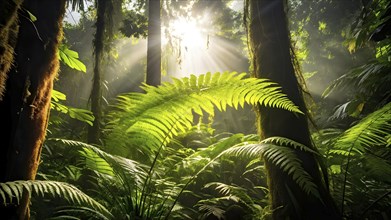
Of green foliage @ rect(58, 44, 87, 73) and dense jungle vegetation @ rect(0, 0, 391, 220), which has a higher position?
green foliage @ rect(58, 44, 87, 73)

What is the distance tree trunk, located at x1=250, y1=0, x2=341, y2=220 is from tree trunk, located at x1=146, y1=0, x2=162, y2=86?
3.34m

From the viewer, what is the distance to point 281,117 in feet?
8.35

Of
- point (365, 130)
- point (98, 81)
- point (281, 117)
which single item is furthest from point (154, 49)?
point (365, 130)

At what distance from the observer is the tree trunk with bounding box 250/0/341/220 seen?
2236 mm

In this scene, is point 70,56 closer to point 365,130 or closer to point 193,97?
point 193,97

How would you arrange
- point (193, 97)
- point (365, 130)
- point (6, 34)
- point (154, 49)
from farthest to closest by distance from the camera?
1. point (154, 49)
2. point (365, 130)
3. point (193, 97)
4. point (6, 34)

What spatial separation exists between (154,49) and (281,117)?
4186 mm

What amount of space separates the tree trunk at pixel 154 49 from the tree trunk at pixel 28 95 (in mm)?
4333

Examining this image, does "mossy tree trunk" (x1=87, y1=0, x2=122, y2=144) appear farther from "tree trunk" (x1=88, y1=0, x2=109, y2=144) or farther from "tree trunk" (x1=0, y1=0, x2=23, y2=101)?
"tree trunk" (x1=0, y1=0, x2=23, y2=101)

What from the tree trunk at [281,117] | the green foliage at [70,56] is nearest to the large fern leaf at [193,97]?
the tree trunk at [281,117]

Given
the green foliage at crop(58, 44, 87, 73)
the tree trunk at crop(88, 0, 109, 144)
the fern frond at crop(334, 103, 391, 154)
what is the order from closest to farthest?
1. the fern frond at crop(334, 103, 391, 154)
2. the green foliage at crop(58, 44, 87, 73)
3. the tree trunk at crop(88, 0, 109, 144)

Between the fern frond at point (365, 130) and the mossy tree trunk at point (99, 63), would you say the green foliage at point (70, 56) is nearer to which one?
the mossy tree trunk at point (99, 63)

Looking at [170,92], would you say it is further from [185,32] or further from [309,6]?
[309,6]

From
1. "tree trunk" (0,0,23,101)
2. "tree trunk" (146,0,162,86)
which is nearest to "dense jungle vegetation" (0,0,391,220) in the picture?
"tree trunk" (0,0,23,101)
